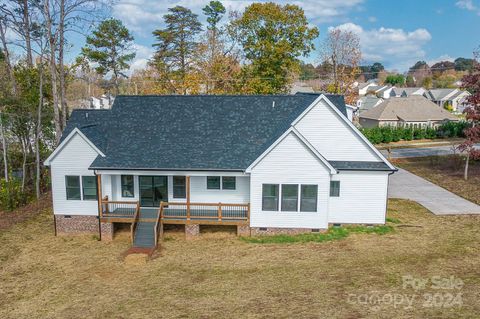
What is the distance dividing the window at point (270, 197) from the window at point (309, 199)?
1303 millimetres

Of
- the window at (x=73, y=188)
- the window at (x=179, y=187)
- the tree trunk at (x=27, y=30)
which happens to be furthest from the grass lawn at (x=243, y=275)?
the tree trunk at (x=27, y=30)

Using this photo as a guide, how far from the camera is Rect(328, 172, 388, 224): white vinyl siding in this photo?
19.2m

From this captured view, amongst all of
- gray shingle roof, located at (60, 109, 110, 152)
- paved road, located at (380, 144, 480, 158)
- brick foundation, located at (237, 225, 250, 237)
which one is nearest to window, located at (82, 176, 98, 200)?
gray shingle roof, located at (60, 109, 110, 152)

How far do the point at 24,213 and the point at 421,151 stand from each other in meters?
41.2

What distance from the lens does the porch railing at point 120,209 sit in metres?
18.9

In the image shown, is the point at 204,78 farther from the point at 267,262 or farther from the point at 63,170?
the point at 267,262

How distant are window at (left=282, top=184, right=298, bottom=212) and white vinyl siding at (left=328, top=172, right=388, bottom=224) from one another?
7.41 feet

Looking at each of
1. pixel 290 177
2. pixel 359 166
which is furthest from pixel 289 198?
pixel 359 166

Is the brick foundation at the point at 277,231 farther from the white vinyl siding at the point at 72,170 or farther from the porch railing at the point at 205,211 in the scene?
the white vinyl siding at the point at 72,170

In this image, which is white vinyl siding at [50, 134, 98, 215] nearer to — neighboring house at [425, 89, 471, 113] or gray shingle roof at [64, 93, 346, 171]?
gray shingle roof at [64, 93, 346, 171]

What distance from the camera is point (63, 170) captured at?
19.4 metres

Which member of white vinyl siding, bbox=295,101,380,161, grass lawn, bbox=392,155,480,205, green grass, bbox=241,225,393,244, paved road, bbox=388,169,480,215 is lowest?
green grass, bbox=241,225,393,244

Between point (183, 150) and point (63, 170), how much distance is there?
626 cm

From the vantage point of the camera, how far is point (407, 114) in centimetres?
5566
